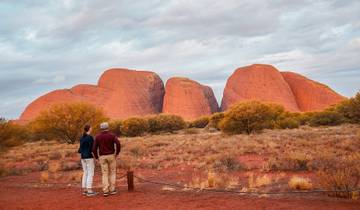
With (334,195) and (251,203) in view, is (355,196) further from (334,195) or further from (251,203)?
(251,203)

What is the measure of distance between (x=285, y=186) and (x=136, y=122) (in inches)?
1588

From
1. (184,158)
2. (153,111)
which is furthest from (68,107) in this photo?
(153,111)

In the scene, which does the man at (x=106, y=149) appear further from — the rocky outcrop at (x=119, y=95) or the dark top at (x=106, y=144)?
the rocky outcrop at (x=119, y=95)

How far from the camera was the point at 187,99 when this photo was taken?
80438 mm

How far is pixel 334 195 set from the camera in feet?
28.8

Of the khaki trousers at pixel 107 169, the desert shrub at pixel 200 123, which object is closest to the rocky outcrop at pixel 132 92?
the desert shrub at pixel 200 123

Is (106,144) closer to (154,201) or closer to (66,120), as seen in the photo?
(154,201)

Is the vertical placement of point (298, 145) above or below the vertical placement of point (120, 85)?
below

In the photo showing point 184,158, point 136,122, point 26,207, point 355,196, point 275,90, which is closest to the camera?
point 355,196

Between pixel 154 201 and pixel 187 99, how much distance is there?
71165mm

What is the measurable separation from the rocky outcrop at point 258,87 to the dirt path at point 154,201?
67.8 m

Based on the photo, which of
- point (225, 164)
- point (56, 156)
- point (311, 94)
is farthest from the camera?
point (311, 94)

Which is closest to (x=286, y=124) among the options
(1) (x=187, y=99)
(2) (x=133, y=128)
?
(2) (x=133, y=128)

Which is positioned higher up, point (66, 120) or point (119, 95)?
point (119, 95)
